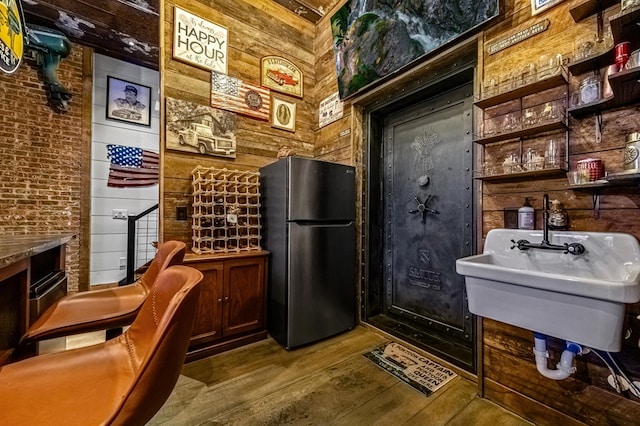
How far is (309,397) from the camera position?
161 cm

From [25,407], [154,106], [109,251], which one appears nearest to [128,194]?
[109,251]

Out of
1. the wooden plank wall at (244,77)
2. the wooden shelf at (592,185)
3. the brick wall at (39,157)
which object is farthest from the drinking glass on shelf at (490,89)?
the brick wall at (39,157)

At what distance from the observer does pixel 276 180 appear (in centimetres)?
233

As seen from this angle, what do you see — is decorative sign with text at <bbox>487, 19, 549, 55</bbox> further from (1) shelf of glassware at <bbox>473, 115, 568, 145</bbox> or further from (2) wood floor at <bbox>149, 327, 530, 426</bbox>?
(2) wood floor at <bbox>149, 327, 530, 426</bbox>

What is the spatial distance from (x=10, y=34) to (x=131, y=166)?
7.82 ft

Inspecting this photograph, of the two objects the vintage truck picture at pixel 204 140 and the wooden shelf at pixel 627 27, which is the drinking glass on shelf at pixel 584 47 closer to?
→ the wooden shelf at pixel 627 27

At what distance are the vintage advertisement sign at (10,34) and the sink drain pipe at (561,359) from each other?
353 cm

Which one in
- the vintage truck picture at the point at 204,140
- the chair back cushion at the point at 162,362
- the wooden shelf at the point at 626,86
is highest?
the vintage truck picture at the point at 204,140

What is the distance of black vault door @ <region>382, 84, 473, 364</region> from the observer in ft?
7.24

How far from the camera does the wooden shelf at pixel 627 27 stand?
3.50ft

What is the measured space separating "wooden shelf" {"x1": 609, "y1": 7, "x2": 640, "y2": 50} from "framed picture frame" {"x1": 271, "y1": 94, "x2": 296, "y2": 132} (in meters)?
2.48

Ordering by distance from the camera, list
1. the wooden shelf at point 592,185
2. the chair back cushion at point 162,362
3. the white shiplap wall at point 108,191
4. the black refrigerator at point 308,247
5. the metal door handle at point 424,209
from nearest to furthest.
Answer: the chair back cushion at point 162,362, the wooden shelf at point 592,185, the black refrigerator at point 308,247, the metal door handle at point 424,209, the white shiplap wall at point 108,191

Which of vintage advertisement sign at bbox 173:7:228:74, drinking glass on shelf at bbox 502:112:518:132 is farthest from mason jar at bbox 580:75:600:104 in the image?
vintage advertisement sign at bbox 173:7:228:74

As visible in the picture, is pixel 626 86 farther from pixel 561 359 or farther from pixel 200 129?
pixel 200 129
